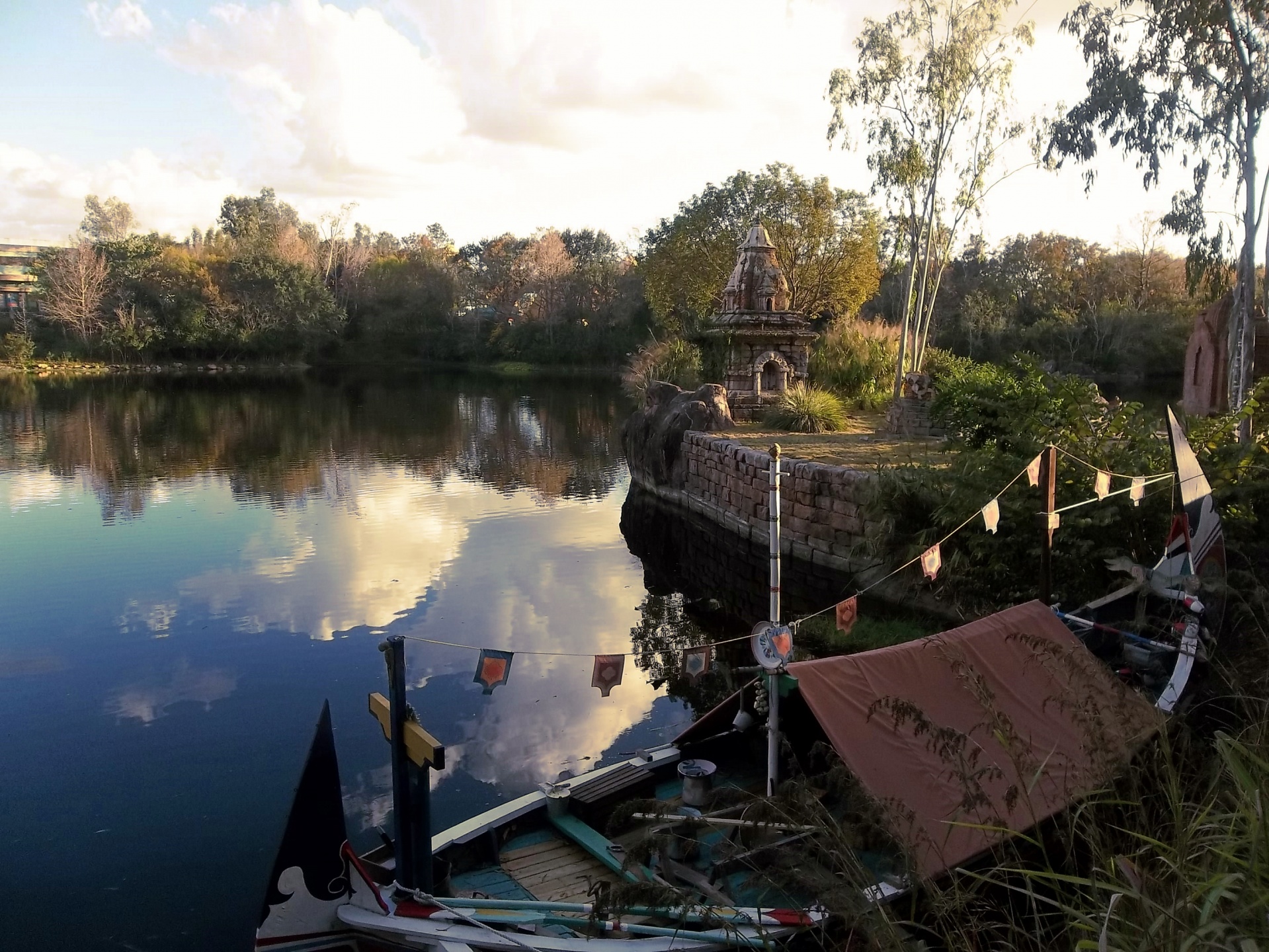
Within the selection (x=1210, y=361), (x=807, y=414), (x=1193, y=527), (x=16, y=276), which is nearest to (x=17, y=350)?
(x=16, y=276)

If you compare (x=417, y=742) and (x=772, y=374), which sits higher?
(x=772, y=374)

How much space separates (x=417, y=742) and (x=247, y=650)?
636 centimetres

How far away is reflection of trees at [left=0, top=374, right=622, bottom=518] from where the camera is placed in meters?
21.2

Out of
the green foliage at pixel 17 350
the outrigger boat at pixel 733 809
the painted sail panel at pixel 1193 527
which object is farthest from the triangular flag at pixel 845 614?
the green foliage at pixel 17 350

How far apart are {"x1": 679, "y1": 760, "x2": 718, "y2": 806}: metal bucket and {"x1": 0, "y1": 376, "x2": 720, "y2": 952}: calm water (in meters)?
2.14

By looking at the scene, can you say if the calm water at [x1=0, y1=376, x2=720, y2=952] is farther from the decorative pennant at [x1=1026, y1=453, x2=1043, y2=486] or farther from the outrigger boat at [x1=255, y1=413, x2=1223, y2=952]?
the decorative pennant at [x1=1026, y1=453, x2=1043, y2=486]

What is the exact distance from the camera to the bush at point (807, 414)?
1995 centimetres

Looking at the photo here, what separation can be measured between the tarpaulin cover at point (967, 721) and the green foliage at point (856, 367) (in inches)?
767

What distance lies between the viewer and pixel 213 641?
10.5m

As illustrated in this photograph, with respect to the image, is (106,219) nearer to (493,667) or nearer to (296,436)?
(296,436)

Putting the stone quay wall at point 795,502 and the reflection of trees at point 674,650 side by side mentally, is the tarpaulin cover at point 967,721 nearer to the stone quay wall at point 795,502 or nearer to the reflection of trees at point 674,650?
the reflection of trees at point 674,650

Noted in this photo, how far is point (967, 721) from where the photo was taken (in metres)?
5.48

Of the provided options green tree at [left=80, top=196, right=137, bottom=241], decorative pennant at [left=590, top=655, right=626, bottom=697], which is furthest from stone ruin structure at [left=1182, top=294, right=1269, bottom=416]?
green tree at [left=80, top=196, right=137, bottom=241]

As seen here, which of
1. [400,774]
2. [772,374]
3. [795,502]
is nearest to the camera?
[400,774]
